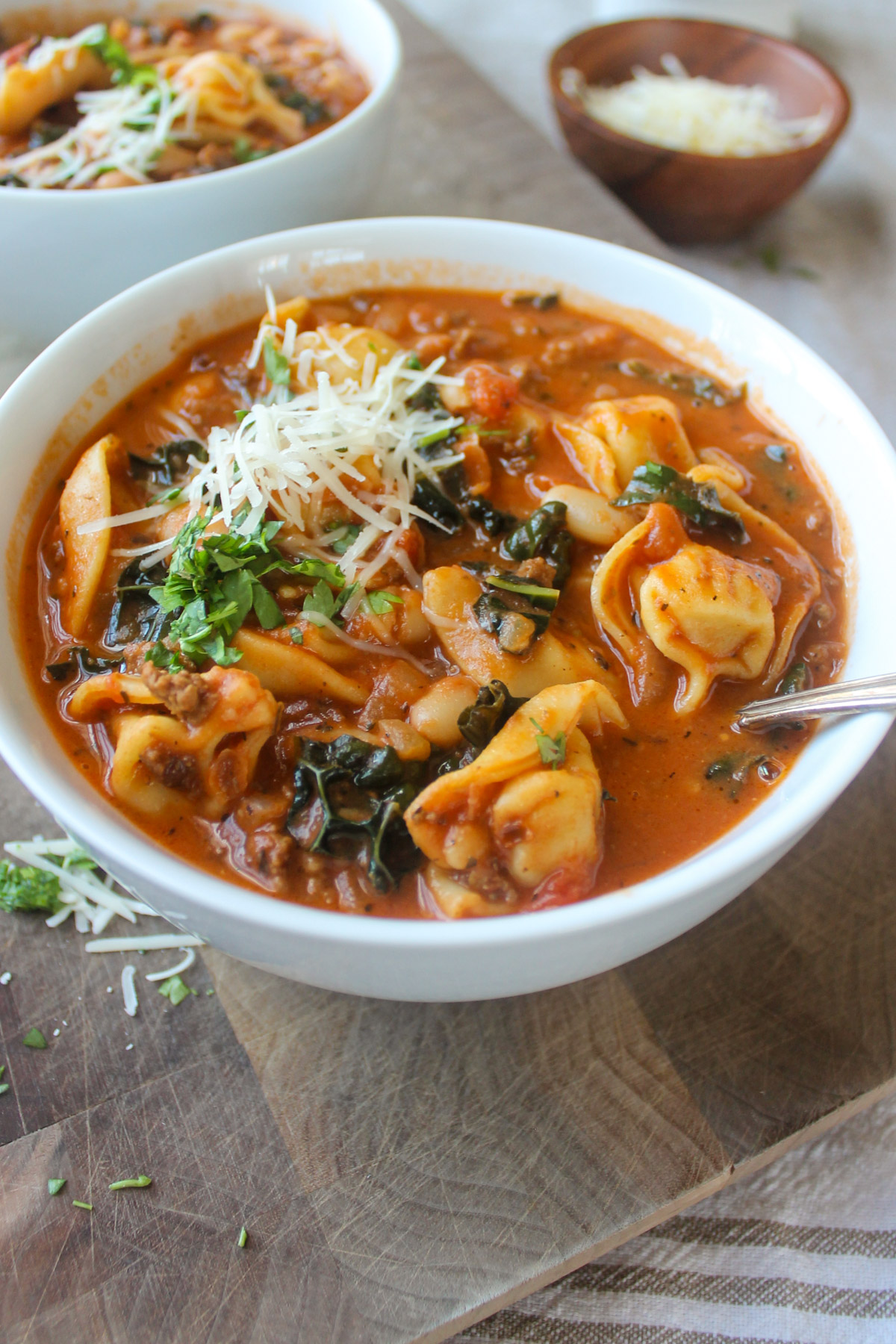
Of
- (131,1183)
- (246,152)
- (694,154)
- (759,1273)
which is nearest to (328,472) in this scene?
(131,1183)

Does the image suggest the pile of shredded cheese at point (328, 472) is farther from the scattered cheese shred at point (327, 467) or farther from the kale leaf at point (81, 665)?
the kale leaf at point (81, 665)

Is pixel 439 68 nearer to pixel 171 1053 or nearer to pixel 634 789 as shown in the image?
pixel 634 789

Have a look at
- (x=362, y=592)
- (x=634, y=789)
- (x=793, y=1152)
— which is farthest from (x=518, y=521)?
(x=793, y=1152)

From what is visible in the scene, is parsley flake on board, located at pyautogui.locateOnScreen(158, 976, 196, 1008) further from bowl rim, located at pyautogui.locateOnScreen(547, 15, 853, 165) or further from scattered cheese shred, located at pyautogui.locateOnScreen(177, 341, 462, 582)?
bowl rim, located at pyautogui.locateOnScreen(547, 15, 853, 165)

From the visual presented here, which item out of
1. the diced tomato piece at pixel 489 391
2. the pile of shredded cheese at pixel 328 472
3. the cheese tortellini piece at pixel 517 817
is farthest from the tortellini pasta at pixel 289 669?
the diced tomato piece at pixel 489 391

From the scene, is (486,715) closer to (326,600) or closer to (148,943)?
(326,600)

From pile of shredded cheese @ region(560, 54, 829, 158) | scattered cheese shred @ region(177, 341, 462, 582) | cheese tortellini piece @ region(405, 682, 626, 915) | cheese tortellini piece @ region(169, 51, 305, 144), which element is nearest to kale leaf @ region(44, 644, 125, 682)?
scattered cheese shred @ region(177, 341, 462, 582)
